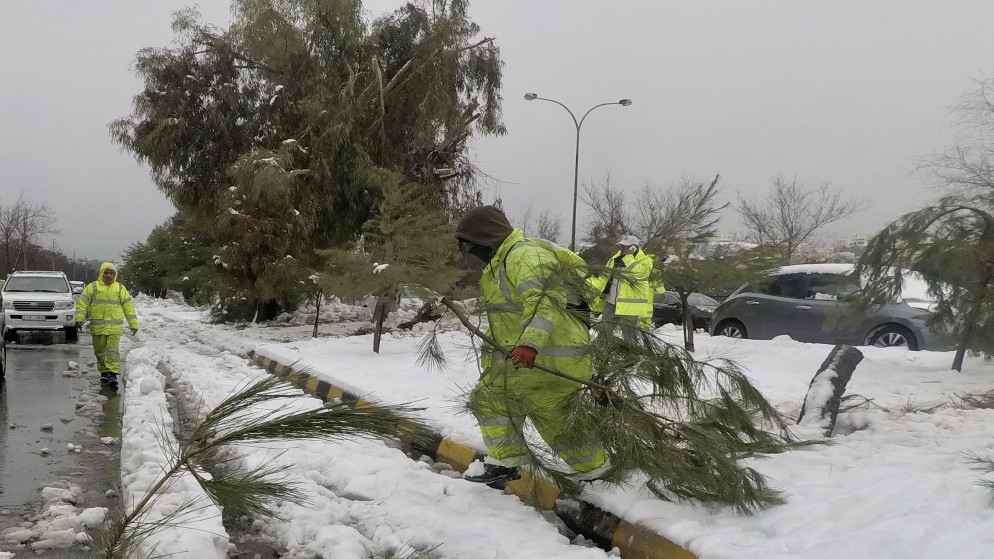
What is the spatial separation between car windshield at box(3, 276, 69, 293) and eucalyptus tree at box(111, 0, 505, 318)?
3289 millimetres

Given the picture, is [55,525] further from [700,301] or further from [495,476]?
[700,301]

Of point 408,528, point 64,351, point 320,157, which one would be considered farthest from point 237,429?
point 64,351

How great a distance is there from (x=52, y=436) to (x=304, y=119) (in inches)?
402

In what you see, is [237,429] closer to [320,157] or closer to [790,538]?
[790,538]

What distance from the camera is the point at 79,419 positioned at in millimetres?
6836

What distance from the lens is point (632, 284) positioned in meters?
3.85

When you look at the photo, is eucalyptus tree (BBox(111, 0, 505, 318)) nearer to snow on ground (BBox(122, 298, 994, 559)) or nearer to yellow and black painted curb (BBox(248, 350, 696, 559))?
snow on ground (BBox(122, 298, 994, 559))

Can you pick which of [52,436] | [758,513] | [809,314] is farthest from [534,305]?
[809,314]

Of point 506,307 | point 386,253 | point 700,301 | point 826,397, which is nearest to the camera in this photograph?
point 506,307

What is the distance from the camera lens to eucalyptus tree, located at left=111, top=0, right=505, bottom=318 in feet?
47.3

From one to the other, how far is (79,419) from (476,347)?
5043 mm

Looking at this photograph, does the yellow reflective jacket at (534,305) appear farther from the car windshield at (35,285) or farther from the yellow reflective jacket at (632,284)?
the car windshield at (35,285)

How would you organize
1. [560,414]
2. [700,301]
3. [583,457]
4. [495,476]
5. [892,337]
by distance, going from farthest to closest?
[700,301]
[892,337]
[495,476]
[583,457]
[560,414]

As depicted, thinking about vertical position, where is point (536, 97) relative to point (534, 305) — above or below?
above
